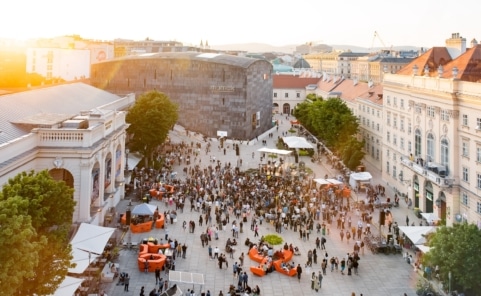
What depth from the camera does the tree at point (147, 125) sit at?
63688 mm

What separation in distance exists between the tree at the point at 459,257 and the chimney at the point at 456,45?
3320 cm

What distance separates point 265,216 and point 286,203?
12.5ft

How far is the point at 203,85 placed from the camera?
102938mm

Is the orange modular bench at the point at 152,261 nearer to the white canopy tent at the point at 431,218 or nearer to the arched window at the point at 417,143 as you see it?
the white canopy tent at the point at 431,218

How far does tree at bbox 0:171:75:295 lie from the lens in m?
18.6

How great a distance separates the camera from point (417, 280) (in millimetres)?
34031

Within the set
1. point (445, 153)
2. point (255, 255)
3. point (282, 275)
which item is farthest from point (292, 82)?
point (282, 275)

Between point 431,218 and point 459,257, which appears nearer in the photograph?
point 459,257

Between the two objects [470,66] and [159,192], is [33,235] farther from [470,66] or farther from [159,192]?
[470,66]

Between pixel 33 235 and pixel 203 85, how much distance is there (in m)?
83.7

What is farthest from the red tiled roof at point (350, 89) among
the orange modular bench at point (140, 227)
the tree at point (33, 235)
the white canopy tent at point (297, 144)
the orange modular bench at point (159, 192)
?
the tree at point (33, 235)

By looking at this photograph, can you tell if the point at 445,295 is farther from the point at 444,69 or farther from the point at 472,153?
the point at 444,69

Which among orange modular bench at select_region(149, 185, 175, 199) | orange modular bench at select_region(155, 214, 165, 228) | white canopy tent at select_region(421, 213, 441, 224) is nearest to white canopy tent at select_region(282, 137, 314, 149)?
orange modular bench at select_region(149, 185, 175, 199)

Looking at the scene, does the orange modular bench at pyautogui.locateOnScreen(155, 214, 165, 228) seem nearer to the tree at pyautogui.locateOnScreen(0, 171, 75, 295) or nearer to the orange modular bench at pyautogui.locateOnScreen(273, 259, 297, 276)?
the orange modular bench at pyautogui.locateOnScreen(273, 259, 297, 276)
